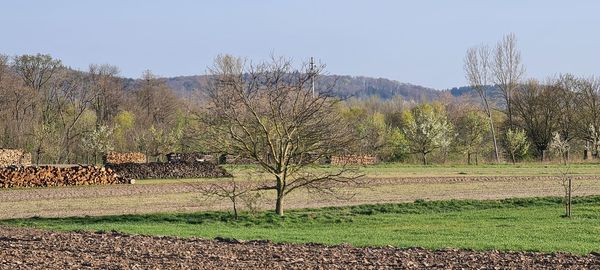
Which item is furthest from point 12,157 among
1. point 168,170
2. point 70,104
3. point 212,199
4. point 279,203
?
point 279,203

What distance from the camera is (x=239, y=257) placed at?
16750 millimetres

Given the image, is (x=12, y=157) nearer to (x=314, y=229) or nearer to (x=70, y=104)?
(x=70, y=104)

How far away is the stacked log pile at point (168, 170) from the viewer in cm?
6481

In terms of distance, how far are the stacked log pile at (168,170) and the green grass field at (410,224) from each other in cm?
3294

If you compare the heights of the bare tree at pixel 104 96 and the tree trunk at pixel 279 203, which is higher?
the bare tree at pixel 104 96

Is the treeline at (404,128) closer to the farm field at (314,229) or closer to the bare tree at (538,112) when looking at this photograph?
the bare tree at (538,112)

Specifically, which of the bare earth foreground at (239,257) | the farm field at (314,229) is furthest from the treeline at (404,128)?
the bare earth foreground at (239,257)

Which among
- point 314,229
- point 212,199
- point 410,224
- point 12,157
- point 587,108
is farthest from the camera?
point 587,108

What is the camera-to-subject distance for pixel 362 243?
65.8 ft

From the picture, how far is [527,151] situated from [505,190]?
56596 mm

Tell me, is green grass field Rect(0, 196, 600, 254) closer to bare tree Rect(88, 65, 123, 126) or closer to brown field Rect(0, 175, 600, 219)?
brown field Rect(0, 175, 600, 219)

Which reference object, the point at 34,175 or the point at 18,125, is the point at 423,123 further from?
the point at 34,175

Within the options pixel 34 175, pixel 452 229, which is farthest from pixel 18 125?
pixel 452 229

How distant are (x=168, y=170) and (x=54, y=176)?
12487mm
